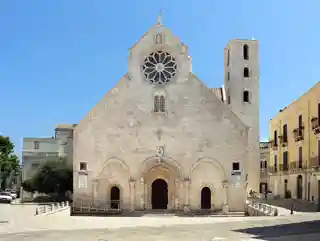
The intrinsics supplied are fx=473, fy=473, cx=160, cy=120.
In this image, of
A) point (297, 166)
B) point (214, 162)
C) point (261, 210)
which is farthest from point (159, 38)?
point (261, 210)

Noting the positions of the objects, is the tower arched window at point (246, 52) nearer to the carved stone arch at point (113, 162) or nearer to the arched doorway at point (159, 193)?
the arched doorway at point (159, 193)

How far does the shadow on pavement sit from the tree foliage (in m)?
37.4

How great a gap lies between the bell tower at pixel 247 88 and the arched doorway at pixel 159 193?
1458 centimetres

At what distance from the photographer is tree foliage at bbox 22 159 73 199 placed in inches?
2251

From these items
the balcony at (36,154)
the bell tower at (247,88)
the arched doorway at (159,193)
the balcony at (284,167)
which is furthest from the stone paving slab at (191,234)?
the balcony at (36,154)

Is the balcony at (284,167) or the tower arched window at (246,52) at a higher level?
the tower arched window at (246,52)

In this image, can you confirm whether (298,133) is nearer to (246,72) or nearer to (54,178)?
(246,72)

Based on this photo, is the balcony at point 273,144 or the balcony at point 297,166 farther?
the balcony at point 273,144

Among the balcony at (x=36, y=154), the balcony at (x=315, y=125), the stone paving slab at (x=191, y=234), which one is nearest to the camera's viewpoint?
the stone paving slab at (x=191, y=234)

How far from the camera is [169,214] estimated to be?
39.2 m

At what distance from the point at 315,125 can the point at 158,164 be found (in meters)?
13.5

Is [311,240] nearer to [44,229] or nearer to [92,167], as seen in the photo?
[44,229]

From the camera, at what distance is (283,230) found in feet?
72.1

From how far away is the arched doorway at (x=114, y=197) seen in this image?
135 feet
